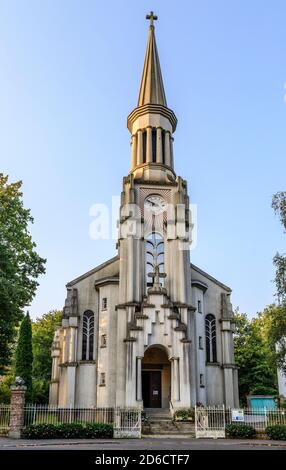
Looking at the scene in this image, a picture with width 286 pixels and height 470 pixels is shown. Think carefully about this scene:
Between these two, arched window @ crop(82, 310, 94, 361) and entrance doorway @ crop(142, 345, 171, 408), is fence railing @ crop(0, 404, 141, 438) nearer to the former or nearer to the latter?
entrance doorway @ crop(142, 345, 171, 408)

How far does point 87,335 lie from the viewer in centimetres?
3338

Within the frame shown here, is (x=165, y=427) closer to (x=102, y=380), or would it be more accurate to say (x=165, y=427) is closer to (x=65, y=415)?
(x=65, y=415)

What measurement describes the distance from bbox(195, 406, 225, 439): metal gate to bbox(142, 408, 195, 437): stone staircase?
27.7 inches

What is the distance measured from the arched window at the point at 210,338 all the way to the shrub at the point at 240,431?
1074 cm

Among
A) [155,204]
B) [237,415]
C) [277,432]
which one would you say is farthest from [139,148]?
[277,432]

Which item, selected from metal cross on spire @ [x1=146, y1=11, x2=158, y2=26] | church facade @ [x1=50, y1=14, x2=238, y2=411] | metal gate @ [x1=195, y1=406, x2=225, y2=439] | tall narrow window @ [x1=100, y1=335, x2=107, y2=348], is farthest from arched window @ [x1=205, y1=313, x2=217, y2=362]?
metal cross on spire @ [x1=146, y1=11, x2=158, y2=26]

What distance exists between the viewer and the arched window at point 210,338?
3434cm

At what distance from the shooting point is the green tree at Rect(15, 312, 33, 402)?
3517 centimetres

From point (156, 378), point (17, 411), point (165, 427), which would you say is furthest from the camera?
point (156, 378)

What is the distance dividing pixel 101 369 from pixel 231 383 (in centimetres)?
965

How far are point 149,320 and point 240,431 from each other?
9582 millimetres

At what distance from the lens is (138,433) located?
23.9 meters
